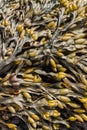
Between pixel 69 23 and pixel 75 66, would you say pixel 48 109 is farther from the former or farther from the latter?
pixel 69 23

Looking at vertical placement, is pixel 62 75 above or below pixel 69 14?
below

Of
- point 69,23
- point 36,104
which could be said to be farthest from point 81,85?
point 69,23

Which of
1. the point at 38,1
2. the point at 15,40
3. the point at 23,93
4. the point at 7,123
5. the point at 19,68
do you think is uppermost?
the point at 38,1

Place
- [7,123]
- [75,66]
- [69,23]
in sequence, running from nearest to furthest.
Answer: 1. [7,123]
2. [75,66]
3. [69,23]

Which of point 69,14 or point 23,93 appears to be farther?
point 69,14

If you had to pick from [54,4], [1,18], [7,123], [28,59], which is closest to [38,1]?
[54,4]

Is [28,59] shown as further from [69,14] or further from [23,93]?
[69,14]

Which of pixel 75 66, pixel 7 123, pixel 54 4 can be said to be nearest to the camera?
pixel 7 123
